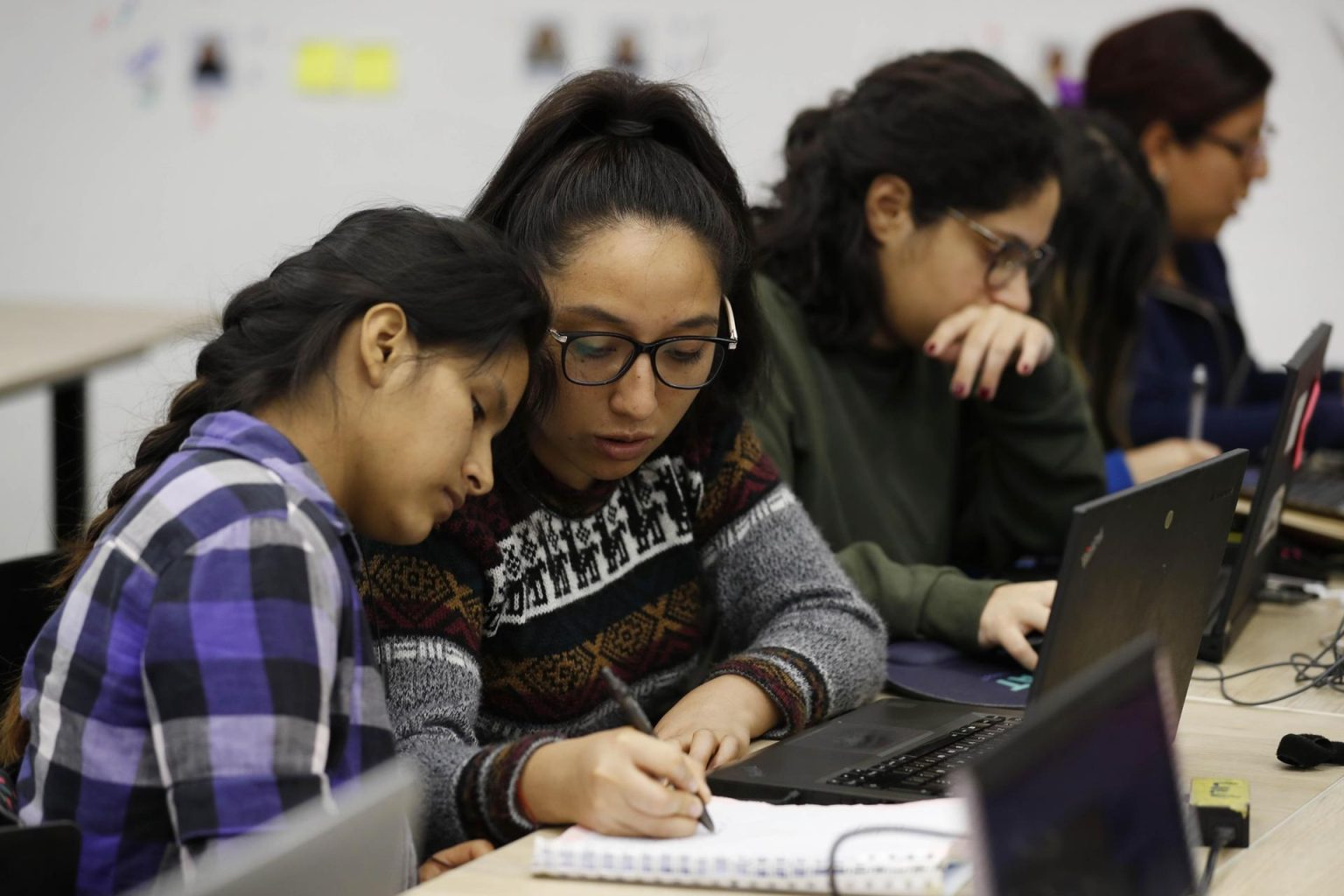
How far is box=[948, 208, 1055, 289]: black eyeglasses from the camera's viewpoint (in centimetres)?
186

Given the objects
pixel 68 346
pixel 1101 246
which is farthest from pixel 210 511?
pixel 68 346

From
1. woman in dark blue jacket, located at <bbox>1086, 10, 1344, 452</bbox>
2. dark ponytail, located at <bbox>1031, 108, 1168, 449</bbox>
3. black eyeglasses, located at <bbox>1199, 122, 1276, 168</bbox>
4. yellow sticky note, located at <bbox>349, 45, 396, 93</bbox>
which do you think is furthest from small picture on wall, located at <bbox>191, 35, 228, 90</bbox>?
black eyeglasses, located at <bbox>1199, 122, 1276, 168</bbox>

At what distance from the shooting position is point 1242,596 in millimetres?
1723

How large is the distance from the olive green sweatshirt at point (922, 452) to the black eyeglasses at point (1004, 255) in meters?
0.17

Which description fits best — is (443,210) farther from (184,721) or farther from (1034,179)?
(1034,179)

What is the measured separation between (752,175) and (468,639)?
2552 mm

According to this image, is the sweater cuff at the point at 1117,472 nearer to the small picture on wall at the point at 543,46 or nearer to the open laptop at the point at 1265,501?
the open laptop at the point at 1265,501

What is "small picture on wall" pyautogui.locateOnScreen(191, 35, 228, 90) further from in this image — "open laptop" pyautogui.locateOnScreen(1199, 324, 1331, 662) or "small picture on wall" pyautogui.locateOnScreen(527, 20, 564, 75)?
"open laptop" pyautogui.locateOnScreen(1199, 324, 1331, 662)

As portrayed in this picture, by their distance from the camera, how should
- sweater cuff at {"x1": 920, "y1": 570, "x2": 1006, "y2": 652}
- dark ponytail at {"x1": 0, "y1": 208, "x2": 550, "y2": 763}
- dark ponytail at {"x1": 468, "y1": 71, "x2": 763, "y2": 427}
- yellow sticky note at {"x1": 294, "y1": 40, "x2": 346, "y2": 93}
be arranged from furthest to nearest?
1. yellow sticky note at {"x1": 294, "y1": 40, "x2": 346, "y2": 93}
2. sweater cuff at {"x1": 920, "y1": 570, "x2": 1006, "y2": 652}
3. dark ponytail at {"x1": 468, "y1": 71, "x2": 763, "y2": 427}
4. dark ponytail at {"x1": 0, "y1": 208, "x2": 550, "y2": 763}

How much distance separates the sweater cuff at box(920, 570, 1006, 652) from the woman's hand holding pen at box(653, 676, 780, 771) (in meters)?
0.31

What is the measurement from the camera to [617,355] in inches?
50.4

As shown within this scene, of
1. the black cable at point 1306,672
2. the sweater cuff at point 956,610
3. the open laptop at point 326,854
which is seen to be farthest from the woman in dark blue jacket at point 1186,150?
the open laptop at point 326,854

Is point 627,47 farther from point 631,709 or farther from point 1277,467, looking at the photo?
point 631,709

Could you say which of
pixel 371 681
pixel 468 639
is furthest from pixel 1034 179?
pixel 371 681
